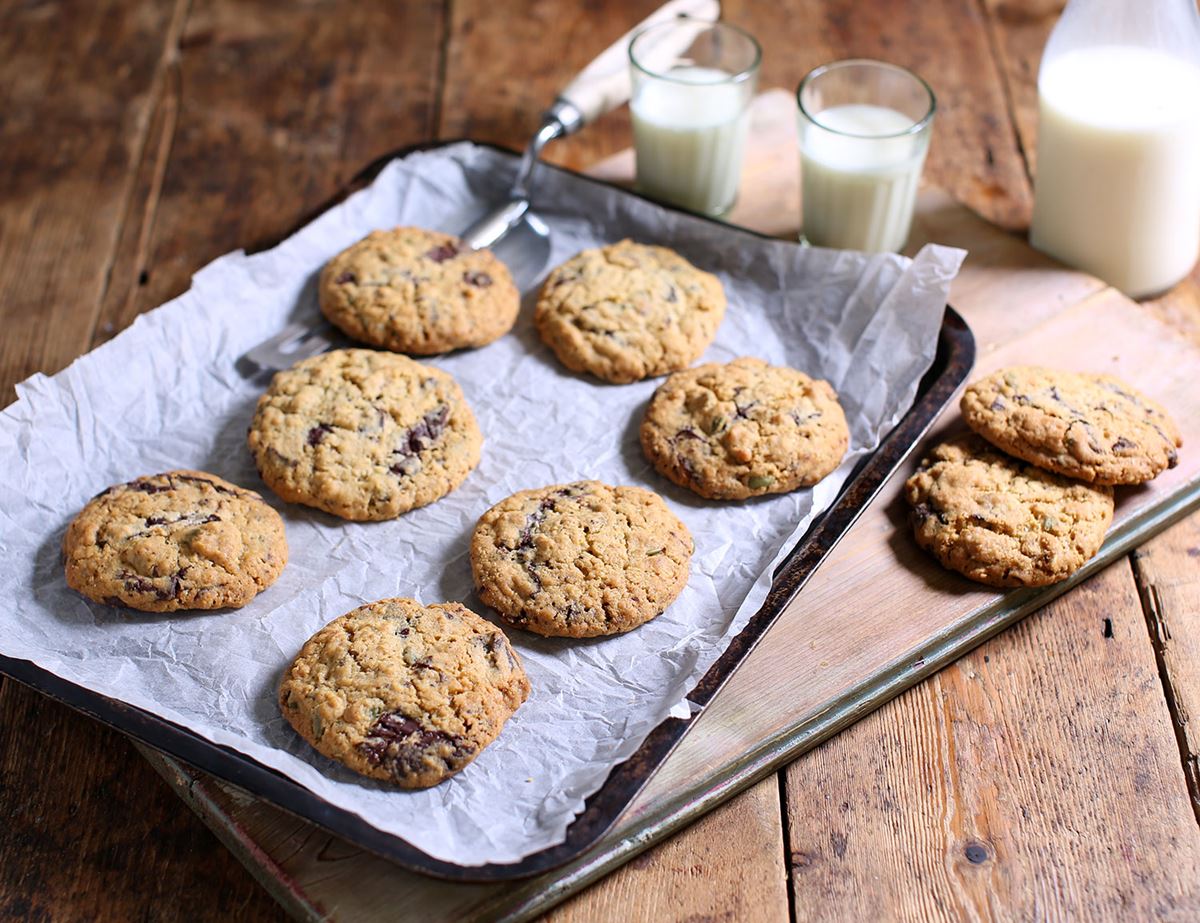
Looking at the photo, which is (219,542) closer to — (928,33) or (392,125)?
(392,125)

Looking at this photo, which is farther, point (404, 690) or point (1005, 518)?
point (1005, 518)

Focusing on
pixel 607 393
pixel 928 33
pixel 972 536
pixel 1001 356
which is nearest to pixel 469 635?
pixel 607 393

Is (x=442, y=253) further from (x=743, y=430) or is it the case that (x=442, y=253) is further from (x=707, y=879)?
(x=707, y=879)

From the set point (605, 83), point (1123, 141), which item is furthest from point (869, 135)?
point (605, 83)

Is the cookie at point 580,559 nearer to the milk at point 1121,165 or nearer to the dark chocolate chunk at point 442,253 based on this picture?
the dark chocolate chunk at point 442,253

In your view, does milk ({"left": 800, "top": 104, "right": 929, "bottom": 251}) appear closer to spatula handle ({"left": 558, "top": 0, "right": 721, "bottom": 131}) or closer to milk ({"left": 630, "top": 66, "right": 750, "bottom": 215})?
milk ({"left": 630, "top": 66, "right": 750, "bottom": 215})

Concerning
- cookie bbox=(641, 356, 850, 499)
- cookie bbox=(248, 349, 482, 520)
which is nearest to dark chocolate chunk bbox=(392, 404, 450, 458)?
cookie bbox=(248, 349, 482, 520)
